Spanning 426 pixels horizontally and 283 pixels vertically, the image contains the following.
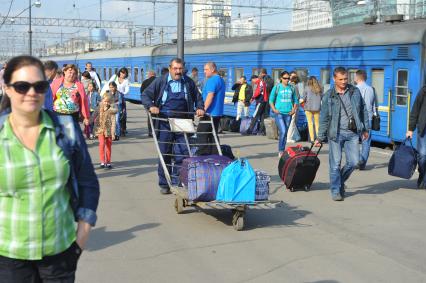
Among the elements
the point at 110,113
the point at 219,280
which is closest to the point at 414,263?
the point at 219,280

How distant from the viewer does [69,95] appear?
10242 mm

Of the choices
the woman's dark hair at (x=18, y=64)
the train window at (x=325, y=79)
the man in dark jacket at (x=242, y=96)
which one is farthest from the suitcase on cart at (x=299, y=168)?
the man in dark jacket at (x=242, y=96)

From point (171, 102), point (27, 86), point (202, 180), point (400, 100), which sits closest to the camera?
point (27, 86)

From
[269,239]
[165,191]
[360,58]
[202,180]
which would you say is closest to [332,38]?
[360,58]

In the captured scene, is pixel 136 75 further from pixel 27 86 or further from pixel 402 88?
pixel 27 86

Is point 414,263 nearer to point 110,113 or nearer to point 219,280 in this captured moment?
point 219,280

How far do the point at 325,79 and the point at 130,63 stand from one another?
20.0 m

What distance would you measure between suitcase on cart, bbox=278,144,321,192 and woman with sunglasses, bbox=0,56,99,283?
6.80 meters

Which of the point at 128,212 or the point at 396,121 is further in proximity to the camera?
the point at 396,121

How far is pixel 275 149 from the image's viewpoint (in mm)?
15227

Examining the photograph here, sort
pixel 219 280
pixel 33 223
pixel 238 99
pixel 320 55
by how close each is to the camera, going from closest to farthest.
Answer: pixel 33 223
pixel 219 280
pixel 320 55
pixel 238 99

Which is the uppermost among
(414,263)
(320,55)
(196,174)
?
(320,55)

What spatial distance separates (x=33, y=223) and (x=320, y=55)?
15722 millimetres

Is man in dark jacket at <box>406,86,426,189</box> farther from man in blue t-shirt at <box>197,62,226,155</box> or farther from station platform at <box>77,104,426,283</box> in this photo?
man in blue t-shirt at <box>197,62,226,155</box>
